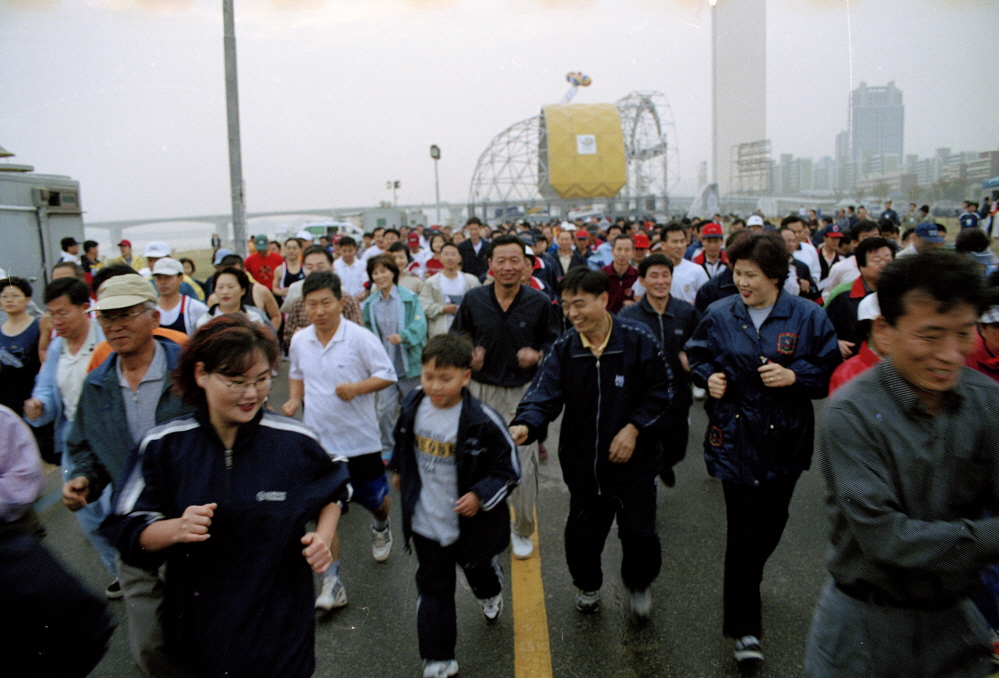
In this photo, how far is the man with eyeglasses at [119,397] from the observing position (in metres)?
2.68

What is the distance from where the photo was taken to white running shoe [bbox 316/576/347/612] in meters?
3.53

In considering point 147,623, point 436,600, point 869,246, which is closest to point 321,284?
point 436,600

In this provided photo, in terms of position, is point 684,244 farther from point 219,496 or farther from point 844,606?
point 219,496

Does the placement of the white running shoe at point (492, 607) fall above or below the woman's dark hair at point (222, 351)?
below

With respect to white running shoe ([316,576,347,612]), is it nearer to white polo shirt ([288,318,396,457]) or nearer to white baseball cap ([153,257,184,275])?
white polo shirt ([288,318,396,457])

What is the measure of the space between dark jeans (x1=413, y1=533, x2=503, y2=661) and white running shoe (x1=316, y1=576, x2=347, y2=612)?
32.1 inches

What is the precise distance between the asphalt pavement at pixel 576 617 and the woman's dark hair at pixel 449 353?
1.46 meters

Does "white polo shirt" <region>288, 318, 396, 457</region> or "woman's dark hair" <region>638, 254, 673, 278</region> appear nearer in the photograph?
"white polo shirt" <region>288, 318, 396, 457</region>

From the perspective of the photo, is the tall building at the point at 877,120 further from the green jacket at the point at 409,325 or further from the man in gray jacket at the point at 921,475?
the man in gray jacket at the point at 921,475

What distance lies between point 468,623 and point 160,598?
1.66 metres

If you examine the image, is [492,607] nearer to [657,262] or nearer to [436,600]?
[436,600]

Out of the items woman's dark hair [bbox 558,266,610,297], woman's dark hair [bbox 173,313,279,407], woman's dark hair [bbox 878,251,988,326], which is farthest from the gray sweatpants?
woman's dark hair [bbox 173,313,279,407]

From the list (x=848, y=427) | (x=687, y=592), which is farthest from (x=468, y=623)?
(x=848, y=427)

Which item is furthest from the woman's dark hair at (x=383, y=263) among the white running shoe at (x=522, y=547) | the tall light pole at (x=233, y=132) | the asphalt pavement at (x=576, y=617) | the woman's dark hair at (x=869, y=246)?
the tall light pole at (x=233, y=132)
